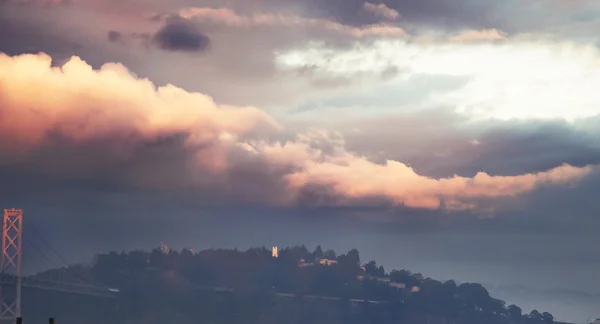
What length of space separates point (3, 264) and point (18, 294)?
888 inches

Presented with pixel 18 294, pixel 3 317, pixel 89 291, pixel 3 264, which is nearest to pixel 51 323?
pixel 18 294

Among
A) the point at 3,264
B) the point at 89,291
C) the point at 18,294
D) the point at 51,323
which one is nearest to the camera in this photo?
the point at 51,323

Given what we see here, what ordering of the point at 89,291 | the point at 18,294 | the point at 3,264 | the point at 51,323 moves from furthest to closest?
the point at 89,291, the point at 3,264, the point at 18,294, the point at 51,323

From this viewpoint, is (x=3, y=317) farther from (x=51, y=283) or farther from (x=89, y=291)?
(x=89, y=291)

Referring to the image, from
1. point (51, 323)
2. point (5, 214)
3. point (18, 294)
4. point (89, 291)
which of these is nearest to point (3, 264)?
point (5, 214)

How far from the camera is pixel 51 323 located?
4719cm

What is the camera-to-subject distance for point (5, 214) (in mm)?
169000

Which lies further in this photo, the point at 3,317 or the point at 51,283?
the point at 51,283

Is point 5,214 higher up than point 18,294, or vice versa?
point 5,214

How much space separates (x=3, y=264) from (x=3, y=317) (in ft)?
47.5

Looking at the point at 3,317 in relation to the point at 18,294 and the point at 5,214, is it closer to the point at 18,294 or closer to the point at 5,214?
the point at 18,294

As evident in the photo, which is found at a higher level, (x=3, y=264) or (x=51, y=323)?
(x=3, y=264)

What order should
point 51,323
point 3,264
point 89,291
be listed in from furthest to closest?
point 89,291
point 3,264
point 51,323

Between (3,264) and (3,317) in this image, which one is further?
(3,264)
